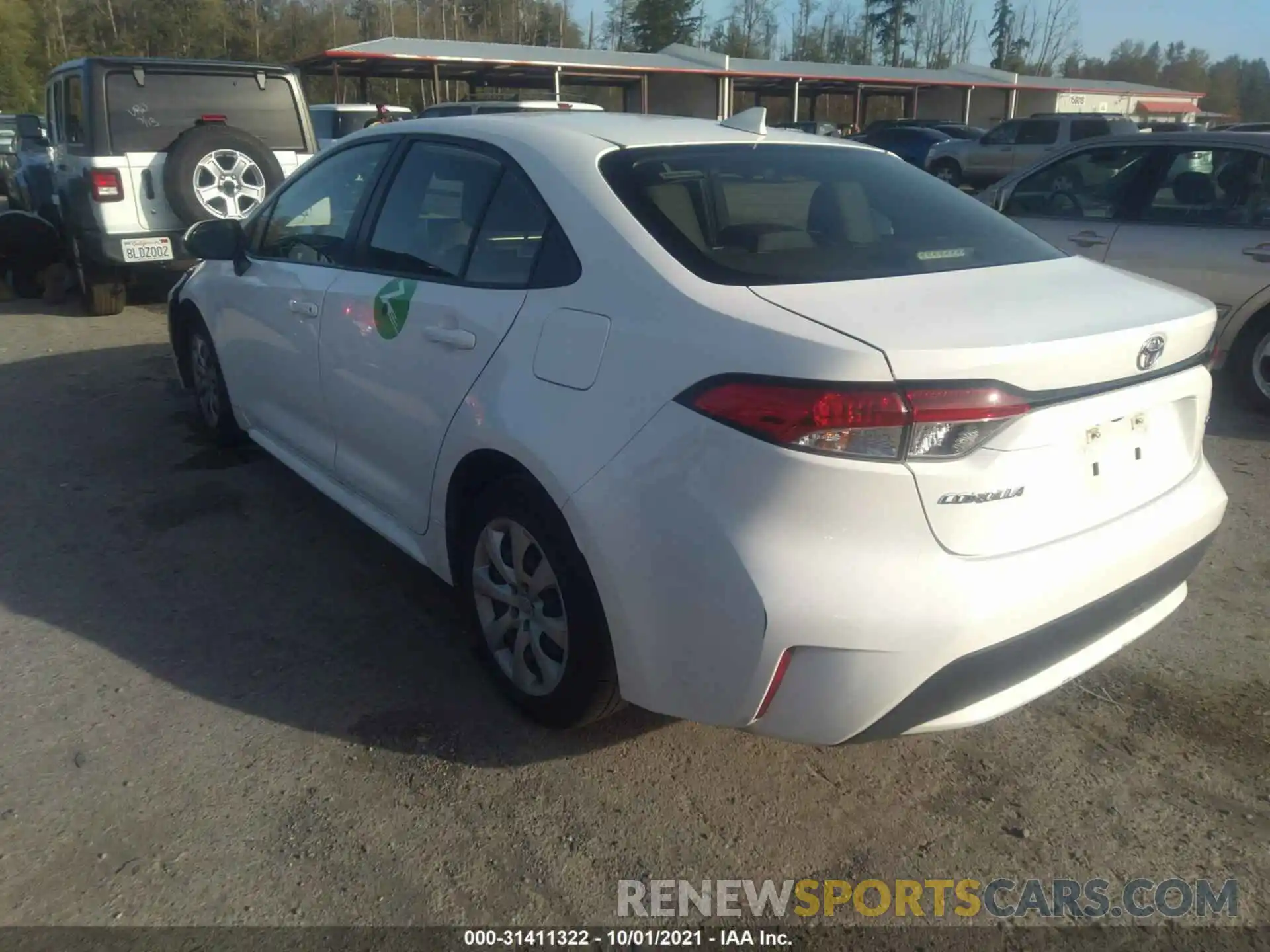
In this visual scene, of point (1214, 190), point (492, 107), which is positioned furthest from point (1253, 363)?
point (492, 107)

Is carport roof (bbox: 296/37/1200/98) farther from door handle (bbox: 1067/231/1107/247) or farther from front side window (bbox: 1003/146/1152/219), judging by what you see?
door handle (bbox: 1067/231/1107/247)

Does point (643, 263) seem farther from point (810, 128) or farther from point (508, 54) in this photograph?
point (508, 54)

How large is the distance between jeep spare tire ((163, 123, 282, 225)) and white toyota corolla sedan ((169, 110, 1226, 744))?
5216 millimetres

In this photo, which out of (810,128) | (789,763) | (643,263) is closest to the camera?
(643,263)

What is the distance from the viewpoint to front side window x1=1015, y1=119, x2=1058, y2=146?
23156 millimetres

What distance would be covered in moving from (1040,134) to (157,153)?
20.4 meters

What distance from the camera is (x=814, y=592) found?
2152mm

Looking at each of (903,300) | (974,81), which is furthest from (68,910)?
(974,81)

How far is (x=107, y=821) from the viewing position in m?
2.63

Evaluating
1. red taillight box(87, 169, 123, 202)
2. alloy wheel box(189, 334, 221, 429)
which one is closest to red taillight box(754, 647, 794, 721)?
alloy wheel box(189, 334, 221, 429)

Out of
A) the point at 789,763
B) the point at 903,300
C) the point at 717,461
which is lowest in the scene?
the point at 789,763

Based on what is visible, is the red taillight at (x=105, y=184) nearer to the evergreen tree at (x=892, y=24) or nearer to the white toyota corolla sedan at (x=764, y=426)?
the white toyota corolla sedan at (x=764, y=426)

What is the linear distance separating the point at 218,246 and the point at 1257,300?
547 cm

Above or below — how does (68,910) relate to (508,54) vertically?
below
